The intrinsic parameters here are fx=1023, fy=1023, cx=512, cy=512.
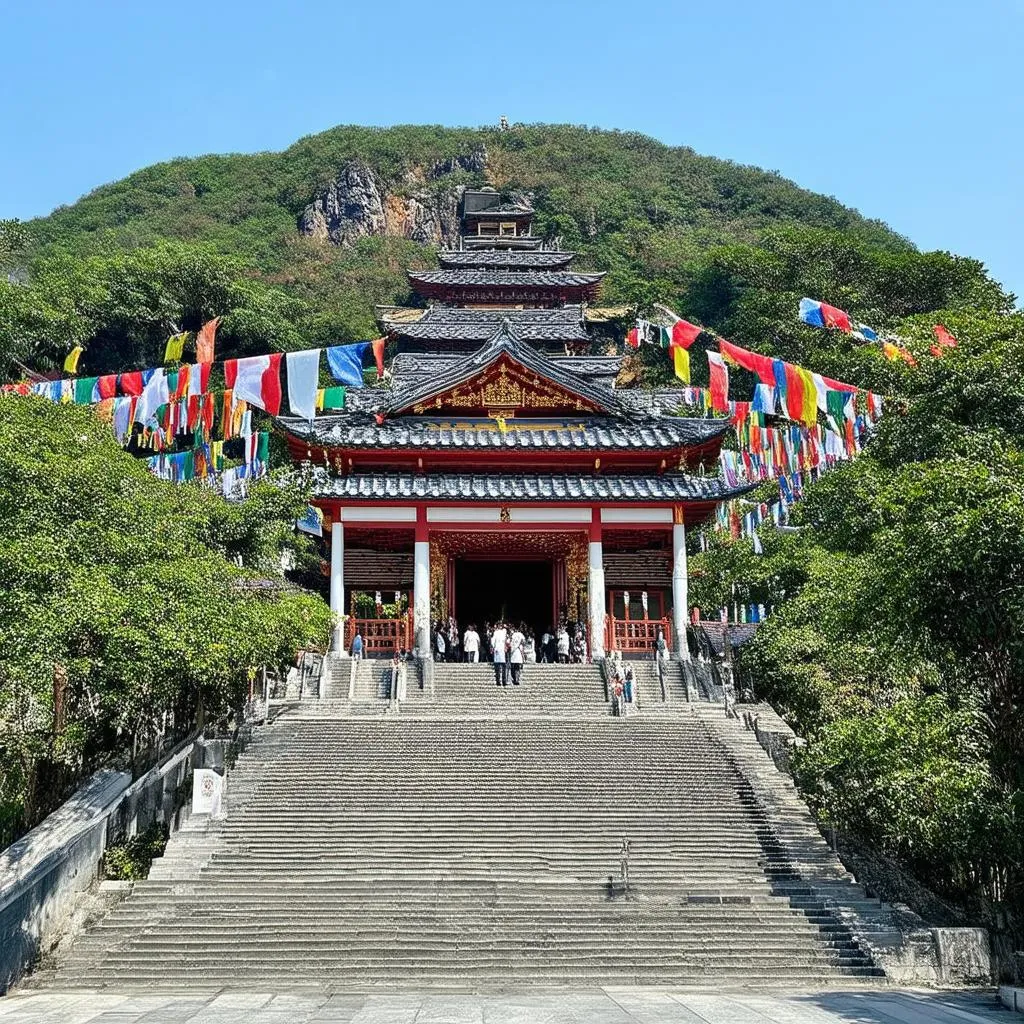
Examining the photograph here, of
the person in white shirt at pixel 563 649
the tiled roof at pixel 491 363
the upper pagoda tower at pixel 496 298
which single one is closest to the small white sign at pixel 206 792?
the person in white shirt at pixel 563 649

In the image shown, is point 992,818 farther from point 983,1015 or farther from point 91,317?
point 91,317

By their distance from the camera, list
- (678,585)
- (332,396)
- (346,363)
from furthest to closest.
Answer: (332,396)
(678,585)
(346,363)

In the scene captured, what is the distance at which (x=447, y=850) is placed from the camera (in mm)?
14586

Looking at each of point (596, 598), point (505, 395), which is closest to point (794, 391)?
point (596, 598)

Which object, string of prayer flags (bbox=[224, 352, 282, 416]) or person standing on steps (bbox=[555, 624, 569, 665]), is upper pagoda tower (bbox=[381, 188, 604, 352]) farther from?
person standing on steps (bbox=[555, 624, 569, 665])

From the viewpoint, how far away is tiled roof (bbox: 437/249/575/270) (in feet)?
160

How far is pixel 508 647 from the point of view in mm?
22594

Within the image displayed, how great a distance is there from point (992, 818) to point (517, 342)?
18.6 meters

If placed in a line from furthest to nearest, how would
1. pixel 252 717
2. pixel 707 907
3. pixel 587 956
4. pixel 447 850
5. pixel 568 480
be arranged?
pixel 568 480
pixel 252 717
pixel 447 850
pixel 707 907
pixel 587 956

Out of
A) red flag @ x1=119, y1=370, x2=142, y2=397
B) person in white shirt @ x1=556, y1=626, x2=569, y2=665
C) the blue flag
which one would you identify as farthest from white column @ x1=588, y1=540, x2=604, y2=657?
red flag @ x1=119, y1=370, x2=142, y2=397

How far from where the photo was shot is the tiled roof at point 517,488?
994 inches

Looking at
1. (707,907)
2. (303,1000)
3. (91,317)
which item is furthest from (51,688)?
(91,317)

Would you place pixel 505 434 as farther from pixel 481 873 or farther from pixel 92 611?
pixel 92 611

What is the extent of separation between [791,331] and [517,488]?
1294 inches
